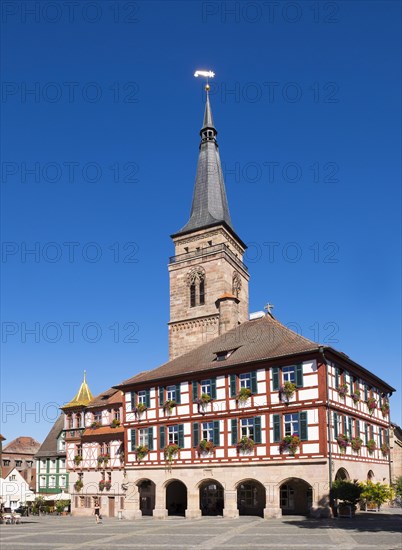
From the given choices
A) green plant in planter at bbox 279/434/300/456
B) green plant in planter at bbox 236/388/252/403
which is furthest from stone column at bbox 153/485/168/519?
green plant in planter at bbox 279/434/300/456

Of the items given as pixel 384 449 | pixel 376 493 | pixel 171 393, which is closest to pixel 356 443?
pixel 376 493

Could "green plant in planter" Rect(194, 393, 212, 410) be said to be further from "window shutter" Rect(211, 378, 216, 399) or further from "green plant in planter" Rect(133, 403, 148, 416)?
"green plant in planter" Rect(133, 403, 148, 416)

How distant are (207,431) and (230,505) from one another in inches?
176

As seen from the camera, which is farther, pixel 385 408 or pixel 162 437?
pixel 385 408

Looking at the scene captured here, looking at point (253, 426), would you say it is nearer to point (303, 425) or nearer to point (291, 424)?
point (291, 424)

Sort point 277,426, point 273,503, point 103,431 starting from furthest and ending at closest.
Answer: point 103,431 < point 277,426 < point 273,503

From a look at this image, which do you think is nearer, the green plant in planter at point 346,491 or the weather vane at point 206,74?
the green plant in planter at point 346,491

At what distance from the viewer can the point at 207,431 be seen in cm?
3775

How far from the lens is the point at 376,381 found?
4412cm

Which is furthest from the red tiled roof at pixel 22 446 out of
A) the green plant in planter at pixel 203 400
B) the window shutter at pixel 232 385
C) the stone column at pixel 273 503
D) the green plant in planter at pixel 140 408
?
the stone column at pixel 273 503

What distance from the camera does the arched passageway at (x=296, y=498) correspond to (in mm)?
36812

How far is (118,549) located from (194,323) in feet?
121

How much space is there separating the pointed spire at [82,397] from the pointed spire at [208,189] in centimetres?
2069

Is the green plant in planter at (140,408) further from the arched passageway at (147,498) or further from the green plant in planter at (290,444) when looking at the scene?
the green plant in planter at (290,444)
